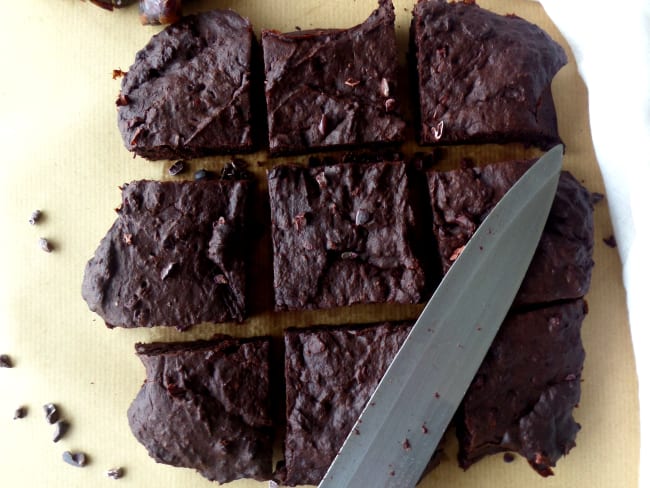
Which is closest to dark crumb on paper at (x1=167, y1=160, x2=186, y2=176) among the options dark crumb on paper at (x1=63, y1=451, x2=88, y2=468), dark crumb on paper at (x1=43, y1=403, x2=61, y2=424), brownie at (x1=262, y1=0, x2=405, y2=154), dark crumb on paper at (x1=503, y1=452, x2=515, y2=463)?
brownie at (x1=262, y1=0, x2=405, y2=154)

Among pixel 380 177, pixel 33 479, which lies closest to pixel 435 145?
pixel 380 177

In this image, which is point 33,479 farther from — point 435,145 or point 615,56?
point 615,56

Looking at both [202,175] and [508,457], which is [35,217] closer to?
[202,175]

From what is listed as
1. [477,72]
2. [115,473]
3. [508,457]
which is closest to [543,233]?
[477,72]

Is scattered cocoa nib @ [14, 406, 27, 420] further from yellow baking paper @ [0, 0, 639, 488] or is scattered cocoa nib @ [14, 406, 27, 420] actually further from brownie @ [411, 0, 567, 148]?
brownie @ [411, 0, 567, 148]

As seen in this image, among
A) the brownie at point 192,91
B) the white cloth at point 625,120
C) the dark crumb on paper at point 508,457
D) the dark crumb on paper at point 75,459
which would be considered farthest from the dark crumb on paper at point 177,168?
the dark crumb on paper at point 508,457
